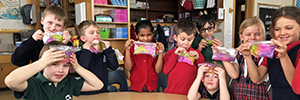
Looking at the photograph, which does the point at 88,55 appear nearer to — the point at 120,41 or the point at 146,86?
the point at 146,86

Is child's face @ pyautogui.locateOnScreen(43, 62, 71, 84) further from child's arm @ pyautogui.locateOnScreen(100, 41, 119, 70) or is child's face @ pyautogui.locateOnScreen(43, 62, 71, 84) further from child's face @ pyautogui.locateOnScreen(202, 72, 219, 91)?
child's face @ pyautogui.locateOnScreen(202, 72, 219, 91)

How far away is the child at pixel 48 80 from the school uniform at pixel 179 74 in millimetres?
741

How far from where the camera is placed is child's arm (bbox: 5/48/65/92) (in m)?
0.93

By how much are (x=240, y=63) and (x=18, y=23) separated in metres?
5.57

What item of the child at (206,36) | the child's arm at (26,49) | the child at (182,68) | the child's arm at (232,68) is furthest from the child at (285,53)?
the child's arm at (26,49)

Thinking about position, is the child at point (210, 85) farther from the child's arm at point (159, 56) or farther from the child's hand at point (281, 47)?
the child's arm at point (159, 56)

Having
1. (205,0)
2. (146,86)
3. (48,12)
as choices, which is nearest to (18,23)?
(48,12)

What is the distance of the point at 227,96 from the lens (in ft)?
4.49

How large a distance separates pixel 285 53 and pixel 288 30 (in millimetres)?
207

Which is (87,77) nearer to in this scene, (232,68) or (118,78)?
(118,78)

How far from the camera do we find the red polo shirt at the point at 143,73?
1.97m

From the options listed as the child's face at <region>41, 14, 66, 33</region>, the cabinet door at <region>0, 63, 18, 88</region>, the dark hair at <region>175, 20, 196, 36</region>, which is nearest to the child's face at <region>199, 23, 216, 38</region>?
the dark hair at <region>175, 20, 196, 36</region>

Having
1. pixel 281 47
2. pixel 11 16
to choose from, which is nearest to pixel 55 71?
pixel 281 47

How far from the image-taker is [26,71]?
96 centimetres
